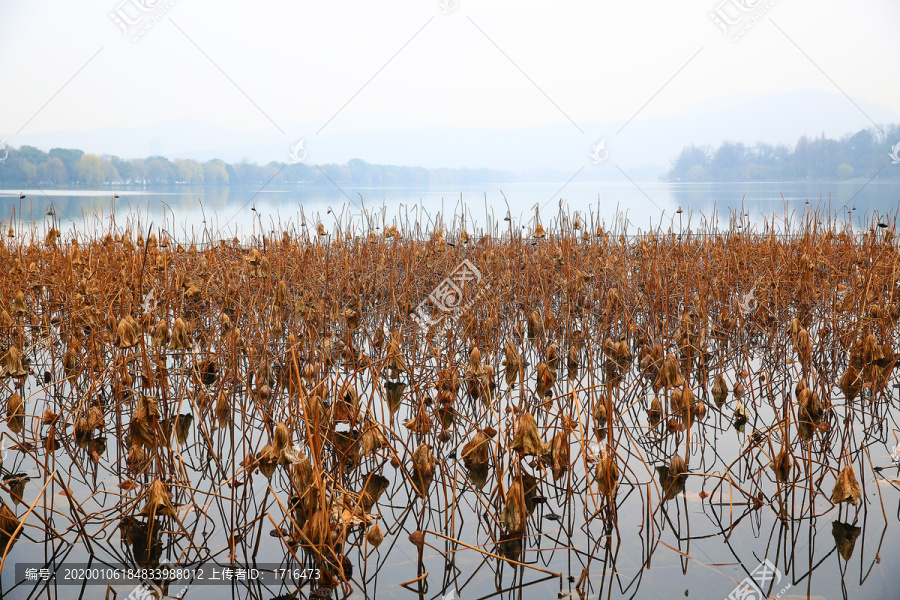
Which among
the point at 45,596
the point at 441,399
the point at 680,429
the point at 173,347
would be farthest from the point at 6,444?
the point at 680,429

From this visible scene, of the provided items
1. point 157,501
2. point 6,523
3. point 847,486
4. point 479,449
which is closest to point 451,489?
point 479,449

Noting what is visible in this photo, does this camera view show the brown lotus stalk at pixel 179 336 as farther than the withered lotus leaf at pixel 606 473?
Yes

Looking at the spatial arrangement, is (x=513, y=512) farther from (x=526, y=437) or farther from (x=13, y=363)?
(x=13, y=363)

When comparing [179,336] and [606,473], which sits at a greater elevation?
[179,336]

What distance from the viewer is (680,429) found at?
2.18 metres

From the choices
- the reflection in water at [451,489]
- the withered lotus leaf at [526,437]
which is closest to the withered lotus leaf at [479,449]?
the reflection in water at [451,489]

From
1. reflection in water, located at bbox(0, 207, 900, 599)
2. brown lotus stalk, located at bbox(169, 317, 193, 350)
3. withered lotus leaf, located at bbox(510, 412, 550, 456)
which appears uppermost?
brown lotus stalk, located at bbox(169, 317, 193, 350)

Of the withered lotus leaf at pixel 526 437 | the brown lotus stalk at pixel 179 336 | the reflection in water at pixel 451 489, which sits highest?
the brown lotus stalk at pixel 179 336

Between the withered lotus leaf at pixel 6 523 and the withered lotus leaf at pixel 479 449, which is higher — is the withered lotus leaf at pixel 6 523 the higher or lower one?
the lower one

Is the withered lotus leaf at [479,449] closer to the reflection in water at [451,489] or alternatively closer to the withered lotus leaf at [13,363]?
the reflection in water at [451,489]

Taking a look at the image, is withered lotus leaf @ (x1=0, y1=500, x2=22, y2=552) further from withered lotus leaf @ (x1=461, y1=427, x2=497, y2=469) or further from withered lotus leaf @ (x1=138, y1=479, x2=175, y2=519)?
withered lotus leaf @ (x1=461, y1=427, x2=497, y2=469)

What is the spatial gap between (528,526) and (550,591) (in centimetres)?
24

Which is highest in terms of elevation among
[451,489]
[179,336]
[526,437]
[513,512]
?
[179,336]

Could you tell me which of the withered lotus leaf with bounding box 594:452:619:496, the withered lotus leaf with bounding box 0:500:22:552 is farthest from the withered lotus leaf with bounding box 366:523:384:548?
the withered lotus leaf with bounding box 0:500:22:552
